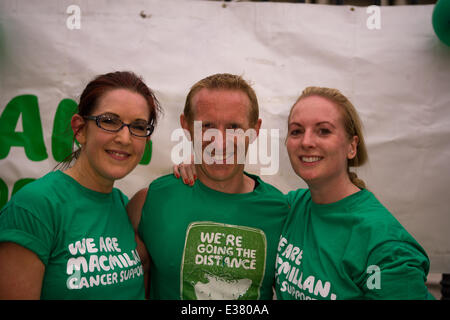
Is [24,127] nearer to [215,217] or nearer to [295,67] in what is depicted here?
[215,217]

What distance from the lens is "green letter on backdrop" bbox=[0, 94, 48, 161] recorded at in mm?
2104

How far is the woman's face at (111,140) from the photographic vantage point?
1226 millimetres

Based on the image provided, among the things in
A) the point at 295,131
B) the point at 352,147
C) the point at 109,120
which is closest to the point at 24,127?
the point at 109,120

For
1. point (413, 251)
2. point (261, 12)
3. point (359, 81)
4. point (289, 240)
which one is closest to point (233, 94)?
point (289, 240)

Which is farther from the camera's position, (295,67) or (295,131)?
(295,67)

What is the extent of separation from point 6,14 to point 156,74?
3.53ft

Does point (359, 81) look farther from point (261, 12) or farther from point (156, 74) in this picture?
point (156, 74)

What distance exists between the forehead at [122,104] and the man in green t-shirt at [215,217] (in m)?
0.27

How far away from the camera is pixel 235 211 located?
139cm

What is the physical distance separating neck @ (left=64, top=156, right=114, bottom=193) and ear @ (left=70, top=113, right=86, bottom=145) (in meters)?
0.09

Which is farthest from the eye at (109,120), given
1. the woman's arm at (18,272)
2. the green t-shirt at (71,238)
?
the woman's arm at (18,272)

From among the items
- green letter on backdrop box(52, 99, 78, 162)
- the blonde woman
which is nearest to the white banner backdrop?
green letter on backdrop box(52, 99, 78, 162)

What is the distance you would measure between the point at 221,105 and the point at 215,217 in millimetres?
495

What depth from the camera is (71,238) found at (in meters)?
1.09
